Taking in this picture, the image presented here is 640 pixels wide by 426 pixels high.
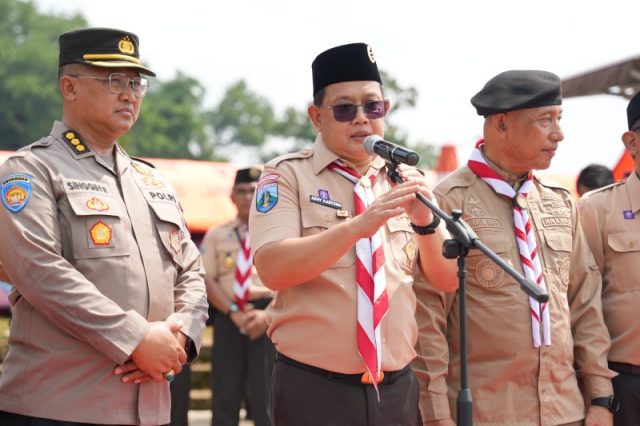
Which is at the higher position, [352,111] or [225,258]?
[352,111]

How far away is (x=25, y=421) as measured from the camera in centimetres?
397

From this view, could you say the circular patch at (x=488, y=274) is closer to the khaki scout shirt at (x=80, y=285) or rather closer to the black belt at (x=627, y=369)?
the black belt at (x=627, y=369)

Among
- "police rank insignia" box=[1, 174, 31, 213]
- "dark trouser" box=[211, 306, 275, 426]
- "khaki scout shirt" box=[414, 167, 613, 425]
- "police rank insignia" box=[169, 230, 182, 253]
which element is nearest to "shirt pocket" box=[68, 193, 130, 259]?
"police rank insignia" box=[1, 174, 31, 213]

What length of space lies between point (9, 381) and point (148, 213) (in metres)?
0.88

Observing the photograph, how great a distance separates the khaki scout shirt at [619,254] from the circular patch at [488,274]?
0.84 m

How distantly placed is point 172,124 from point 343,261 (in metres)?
69.9

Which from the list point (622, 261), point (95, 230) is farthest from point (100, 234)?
point (622, 261)

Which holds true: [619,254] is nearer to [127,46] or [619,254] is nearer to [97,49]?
[127,46]

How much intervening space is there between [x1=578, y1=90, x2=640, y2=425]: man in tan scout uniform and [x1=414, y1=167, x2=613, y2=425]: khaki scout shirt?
0.79 feet

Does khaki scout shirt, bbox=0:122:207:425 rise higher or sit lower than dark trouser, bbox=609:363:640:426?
higher

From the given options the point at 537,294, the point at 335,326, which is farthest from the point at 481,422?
the point at 537,294

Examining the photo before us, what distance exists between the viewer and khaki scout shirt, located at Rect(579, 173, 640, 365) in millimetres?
5094

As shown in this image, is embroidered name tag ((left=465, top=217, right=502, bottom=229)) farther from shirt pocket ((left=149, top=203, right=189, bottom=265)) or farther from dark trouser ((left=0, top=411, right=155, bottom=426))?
dark trouser ((left=0, top=411, right=155, bottom=426))

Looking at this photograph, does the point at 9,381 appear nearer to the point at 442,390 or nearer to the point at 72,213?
the point at 72,213
